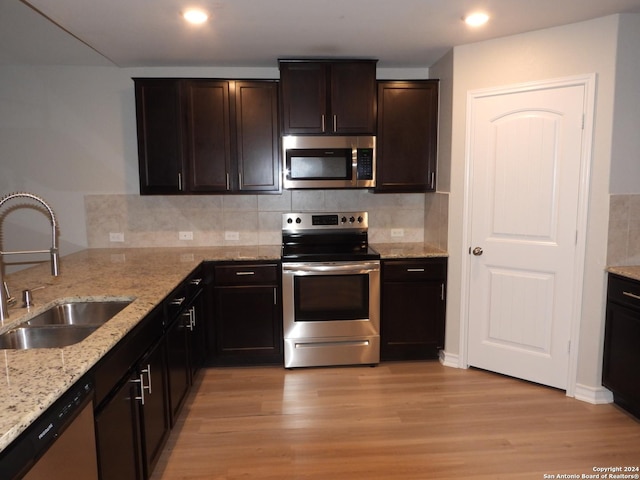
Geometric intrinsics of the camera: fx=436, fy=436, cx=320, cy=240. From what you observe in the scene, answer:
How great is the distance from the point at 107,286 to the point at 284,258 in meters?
1.29

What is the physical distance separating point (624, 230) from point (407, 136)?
1.65 meters

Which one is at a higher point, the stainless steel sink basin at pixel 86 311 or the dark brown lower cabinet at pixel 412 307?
the stainless steel sink basin at pixel 86 311

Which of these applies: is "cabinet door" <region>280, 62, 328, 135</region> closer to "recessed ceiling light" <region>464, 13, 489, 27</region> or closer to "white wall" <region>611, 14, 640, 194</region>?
"recessed ceiling light" <region>464, 13, 489, 27</region>

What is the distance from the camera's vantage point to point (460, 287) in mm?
3363

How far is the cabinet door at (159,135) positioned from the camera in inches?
133

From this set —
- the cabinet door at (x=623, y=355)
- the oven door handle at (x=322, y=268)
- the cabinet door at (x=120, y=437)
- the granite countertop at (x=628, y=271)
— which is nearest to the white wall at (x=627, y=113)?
the granite countertop at (x=628, y=271)

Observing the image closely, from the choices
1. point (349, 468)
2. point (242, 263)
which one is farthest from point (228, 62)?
point (349, 468)

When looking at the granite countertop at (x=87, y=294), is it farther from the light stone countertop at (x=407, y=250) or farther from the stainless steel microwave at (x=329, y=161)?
the stainless steel microwave at (x=329, y=161)

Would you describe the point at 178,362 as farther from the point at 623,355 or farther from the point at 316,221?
the point at 623,355

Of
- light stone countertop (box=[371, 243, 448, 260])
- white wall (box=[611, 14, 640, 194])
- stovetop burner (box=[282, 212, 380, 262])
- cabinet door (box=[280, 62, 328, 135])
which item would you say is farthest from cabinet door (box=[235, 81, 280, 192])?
white wall (box=[611, 14, 640, 194])

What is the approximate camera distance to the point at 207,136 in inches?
136

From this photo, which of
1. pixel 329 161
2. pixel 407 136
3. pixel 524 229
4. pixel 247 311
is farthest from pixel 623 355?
pixel 247 311

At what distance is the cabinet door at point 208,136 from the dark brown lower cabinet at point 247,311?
73 centimetres

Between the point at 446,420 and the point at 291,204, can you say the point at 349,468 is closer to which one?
the point at 446,420
